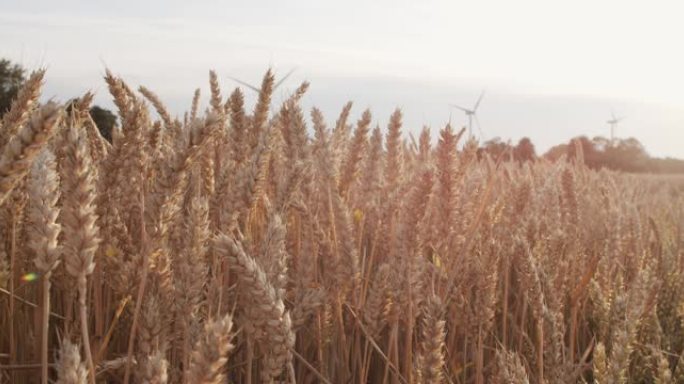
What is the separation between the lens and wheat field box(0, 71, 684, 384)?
107 centimetres

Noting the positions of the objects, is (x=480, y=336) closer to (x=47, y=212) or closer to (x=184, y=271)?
(x=184, y=271)

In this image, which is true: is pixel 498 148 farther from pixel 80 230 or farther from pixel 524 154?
pixel 524 154

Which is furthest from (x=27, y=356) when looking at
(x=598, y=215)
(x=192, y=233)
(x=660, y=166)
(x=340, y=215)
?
(x=660, y=166)

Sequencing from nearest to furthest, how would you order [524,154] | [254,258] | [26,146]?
[26,146] → [254,258] → [524,154]

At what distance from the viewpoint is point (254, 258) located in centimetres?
144

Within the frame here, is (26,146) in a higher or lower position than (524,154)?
higher

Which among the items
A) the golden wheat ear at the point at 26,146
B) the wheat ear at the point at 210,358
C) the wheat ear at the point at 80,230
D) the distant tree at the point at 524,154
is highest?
the golden wheat ear at the point at 26,146

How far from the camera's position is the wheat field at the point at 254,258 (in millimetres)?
1067

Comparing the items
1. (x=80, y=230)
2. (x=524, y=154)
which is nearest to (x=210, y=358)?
(x=80, y=230)

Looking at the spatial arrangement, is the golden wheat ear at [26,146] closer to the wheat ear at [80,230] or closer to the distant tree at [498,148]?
the wheat ear at [80,230]

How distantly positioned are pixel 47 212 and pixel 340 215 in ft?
3.15

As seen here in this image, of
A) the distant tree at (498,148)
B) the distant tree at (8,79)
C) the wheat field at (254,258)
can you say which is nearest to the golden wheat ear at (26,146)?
the wheat field at (254,258)

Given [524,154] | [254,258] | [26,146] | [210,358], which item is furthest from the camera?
[524,154]

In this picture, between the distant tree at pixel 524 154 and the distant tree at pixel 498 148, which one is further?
the distant tree at pixel 524 154
